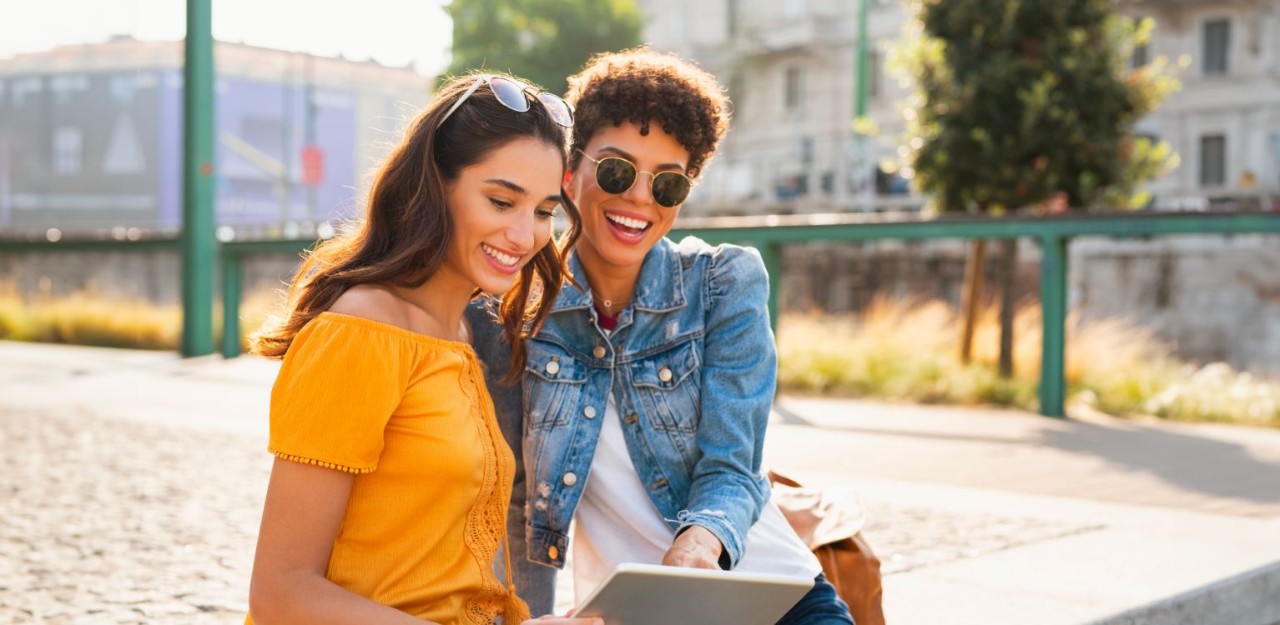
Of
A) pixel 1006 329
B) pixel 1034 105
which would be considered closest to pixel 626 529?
pixel 1006 329

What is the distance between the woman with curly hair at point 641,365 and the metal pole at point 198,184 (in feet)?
28.4

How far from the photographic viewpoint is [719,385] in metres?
2.31

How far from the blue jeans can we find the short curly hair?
2.48ft

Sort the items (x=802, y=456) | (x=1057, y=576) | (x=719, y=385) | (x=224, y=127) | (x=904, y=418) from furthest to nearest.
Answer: (x=224, y=127) < (x=904, y=418) < (x=802, y=456) < (x=1057, y=576) < (x=719, y=385)

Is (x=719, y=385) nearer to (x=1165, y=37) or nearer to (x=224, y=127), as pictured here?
(x=1165, y=37)

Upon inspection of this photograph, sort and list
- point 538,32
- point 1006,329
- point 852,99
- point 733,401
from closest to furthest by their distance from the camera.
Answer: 1. point 733,401
2. point 1006,329
3. point 538,32
4. point 852,99

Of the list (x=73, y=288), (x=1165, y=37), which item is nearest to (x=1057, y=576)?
(x=73, y=288)

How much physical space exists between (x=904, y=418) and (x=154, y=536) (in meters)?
4.54

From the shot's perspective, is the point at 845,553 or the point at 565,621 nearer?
the point at 565,621

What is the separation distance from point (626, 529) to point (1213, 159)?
32.2 meters

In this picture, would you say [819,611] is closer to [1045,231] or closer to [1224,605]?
[1224,605]

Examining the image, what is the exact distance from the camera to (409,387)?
1.82 metres

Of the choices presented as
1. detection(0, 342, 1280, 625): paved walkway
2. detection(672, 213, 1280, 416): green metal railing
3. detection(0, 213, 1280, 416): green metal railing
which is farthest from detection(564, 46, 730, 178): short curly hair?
detection(672, 213, 1280, 416): green metal railing

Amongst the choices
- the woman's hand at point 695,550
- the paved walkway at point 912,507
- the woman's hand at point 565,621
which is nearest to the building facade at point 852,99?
the paved walkway at point 912,507
